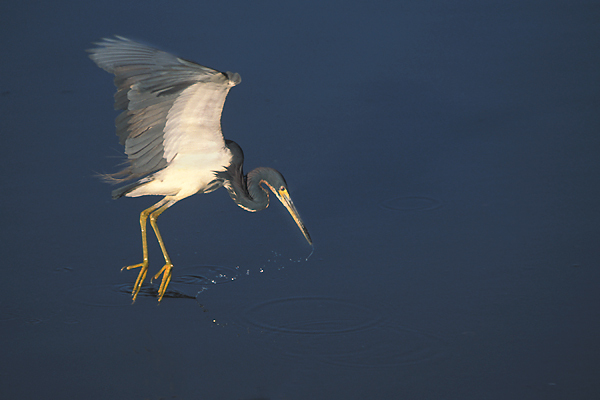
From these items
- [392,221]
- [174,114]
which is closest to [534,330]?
[392,221]

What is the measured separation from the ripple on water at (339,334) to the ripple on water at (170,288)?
12.3 inches

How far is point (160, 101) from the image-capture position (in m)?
3.01

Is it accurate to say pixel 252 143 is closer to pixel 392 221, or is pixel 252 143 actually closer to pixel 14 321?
pixel 392 221

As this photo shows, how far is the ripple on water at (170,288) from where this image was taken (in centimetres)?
318

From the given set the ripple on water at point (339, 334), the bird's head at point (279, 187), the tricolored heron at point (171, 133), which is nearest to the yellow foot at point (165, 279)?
the tricolored heron at point (171, 133)

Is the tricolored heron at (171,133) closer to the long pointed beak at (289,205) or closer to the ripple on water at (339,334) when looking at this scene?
the long pointed beak at (289,205)

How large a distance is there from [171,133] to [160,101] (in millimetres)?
195

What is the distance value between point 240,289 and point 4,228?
1.34m

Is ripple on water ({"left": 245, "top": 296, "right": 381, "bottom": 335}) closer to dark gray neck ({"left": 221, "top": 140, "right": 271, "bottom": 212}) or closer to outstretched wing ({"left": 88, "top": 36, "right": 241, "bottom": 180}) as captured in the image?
dark gray neck ({"left": 221, "top": 140, "right": 271, "bottom": 212})

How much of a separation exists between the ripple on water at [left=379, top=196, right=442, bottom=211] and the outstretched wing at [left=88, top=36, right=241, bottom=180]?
1161 mm

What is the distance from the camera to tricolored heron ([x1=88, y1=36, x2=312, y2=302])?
287 cm

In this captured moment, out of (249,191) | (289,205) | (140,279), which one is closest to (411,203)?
(289,205)

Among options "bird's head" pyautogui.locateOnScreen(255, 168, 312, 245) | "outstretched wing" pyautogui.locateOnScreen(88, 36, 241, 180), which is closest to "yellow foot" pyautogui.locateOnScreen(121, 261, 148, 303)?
"outstretched wing" pyautogui.locateOnScreen(88, 36, 241, 180)

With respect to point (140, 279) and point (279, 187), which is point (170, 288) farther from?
point (279, 187)
